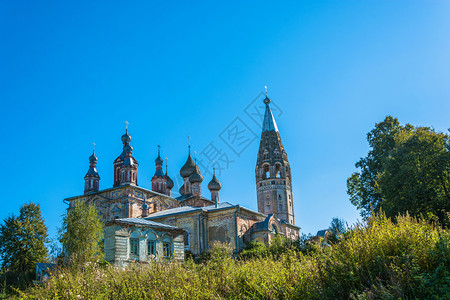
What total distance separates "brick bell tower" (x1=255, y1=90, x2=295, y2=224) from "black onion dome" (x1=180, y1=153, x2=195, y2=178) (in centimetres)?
720

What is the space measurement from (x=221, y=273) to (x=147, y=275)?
1509 millimetres

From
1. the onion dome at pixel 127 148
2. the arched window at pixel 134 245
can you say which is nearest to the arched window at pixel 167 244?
the arched window at pixel 134 245

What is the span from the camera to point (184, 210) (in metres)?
29.2

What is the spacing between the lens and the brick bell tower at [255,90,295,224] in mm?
39031

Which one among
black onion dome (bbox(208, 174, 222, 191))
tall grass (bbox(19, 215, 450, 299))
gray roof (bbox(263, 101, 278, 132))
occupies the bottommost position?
tall grass (bbox(19, 215, 450, 299))

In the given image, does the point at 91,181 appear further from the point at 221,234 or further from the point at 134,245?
the point at 134,245

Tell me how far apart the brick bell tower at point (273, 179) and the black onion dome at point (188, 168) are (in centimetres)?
720

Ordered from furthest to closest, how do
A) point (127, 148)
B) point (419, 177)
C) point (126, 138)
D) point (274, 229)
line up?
point (126, 138)
point (127, 148)
point (274, 229)
point (419, 177)

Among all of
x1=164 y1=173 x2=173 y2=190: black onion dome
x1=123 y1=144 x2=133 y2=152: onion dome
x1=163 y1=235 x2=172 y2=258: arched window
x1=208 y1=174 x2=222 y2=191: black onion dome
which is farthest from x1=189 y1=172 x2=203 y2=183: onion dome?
x1=163 y1=235 x2=172 y2=258: arched window

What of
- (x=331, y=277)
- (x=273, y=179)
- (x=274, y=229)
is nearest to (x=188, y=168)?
(x=273, y=179)

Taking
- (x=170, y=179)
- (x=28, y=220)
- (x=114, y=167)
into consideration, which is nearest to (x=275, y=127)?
Result: (x=170, y=179)

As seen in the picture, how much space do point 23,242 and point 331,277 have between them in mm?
25952

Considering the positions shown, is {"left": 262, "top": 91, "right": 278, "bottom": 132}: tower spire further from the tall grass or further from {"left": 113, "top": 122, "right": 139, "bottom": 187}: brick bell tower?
the tall grass

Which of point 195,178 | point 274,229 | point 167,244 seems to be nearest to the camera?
point 167,244
